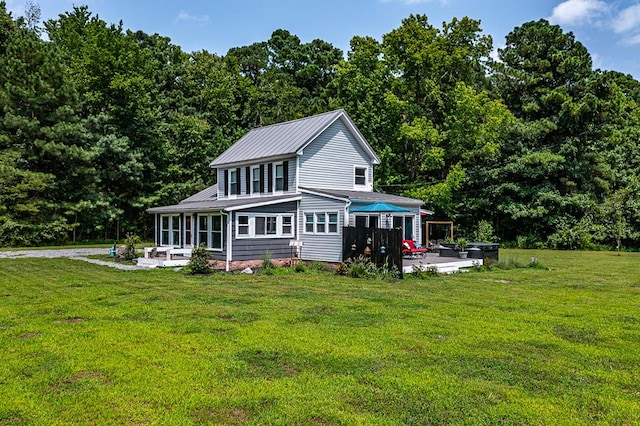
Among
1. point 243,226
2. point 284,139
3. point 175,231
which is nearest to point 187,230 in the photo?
point 175,231

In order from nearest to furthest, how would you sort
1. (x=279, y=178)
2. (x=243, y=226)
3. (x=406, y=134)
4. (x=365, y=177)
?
1. (x=243, y=226)
2. (x=279, y=178)
3. (x=365, y=177)
4. (x=406, y=134)

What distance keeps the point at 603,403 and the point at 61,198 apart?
115 feet

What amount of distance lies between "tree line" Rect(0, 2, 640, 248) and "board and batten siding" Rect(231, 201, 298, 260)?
50.1 ft

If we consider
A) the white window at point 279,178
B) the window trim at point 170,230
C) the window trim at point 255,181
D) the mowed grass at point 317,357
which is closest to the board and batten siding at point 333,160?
the white window at point 279,178

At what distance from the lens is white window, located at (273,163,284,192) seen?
2256cm

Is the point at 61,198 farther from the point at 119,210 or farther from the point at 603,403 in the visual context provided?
the point at 603,403

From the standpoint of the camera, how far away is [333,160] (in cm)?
2317

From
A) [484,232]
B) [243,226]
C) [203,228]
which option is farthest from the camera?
[484,232]

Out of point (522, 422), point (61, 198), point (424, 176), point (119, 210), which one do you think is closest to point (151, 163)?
point (119, 210)

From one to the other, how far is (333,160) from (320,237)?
5057 millimetres

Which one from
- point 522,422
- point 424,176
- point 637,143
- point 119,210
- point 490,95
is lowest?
point 522,422

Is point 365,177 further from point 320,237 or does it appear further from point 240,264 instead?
point 240,264

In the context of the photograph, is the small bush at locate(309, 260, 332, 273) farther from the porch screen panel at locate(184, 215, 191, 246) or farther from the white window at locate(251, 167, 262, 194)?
the porch screen panel at locate(184, 215, 191, 246)

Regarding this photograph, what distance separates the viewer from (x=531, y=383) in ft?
18.6
